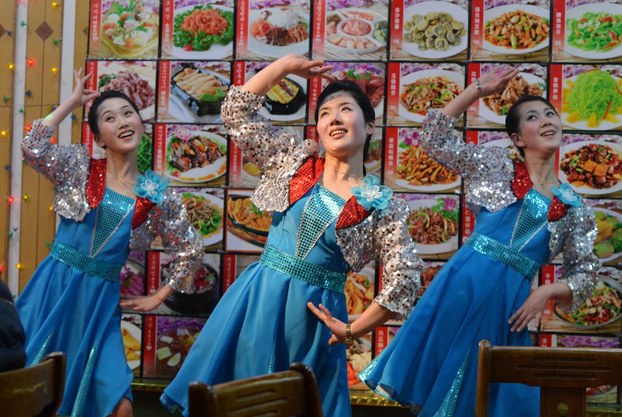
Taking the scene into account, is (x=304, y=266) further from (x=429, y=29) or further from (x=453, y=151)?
(x=429, y=29)

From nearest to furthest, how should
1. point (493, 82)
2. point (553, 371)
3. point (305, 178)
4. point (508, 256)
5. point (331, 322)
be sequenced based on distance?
point (553, 371) < point (331, 322) < point (305, 178) < point (508, 256) < point (493, 82)

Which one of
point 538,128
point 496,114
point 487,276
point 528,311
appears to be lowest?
point 528,311

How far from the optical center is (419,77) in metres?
4.45

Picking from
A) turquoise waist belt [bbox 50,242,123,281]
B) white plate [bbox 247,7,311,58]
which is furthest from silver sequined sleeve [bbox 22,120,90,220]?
white plate [bbox 247,7,311,58]

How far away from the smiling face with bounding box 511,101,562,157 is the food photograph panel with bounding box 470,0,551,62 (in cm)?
A: 80

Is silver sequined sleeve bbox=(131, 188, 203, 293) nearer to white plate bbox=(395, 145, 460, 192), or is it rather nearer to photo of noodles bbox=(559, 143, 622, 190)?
white plate bbox=(395, 145, 460, 192)

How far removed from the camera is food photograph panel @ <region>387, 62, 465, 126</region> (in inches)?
175

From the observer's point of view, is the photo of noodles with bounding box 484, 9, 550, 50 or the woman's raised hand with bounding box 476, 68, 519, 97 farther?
the photo of noodles with bounding box 484, 9, 550, 50

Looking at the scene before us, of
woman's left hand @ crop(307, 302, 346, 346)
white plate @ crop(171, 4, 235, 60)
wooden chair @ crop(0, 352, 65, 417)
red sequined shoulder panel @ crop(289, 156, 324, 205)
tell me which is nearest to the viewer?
wooden chair @ crop(0, 352, 65, 417)

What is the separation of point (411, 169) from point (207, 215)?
3.28 feet

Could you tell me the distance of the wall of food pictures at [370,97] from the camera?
14.4 feet

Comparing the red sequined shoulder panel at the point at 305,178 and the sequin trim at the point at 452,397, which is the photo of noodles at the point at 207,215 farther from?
the sequin trim at the point at 452,397

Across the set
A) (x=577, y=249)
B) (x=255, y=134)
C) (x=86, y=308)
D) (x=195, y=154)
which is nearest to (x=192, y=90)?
(x=195, y=154)

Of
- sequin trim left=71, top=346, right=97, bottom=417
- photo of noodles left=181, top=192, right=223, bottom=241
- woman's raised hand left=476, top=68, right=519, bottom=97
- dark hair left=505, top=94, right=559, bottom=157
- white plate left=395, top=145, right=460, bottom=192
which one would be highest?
woman's raised hand left=476, top=68, right=519, bottom=97
